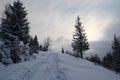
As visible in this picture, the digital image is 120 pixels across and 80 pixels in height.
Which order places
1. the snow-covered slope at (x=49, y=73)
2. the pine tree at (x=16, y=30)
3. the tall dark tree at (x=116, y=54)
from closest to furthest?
the snow-covered slope at (x=49, y=73) → the pine tree at (x=16, y=30) → the tall dark tree at (x=116, y=54)

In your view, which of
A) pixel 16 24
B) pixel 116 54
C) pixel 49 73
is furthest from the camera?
pixel 116 54

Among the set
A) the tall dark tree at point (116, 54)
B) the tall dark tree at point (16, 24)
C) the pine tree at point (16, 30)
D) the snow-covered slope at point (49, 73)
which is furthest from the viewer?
the tall dark tree at point (116, 54)

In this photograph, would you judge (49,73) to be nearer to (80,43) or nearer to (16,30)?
(16,30)

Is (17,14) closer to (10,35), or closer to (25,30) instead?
(25,30)

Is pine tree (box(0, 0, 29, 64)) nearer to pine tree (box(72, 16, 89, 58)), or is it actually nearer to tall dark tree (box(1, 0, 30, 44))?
tall dark tree (box(1, 0, 30, 44))

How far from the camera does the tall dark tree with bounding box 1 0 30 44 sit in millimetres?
28231

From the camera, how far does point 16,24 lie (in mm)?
29234

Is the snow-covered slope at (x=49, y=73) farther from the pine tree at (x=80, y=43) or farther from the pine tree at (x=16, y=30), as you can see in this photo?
the pine tree at (x=80, y=43)

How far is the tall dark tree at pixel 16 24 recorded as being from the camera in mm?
28231

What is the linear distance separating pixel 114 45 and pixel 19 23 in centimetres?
2686

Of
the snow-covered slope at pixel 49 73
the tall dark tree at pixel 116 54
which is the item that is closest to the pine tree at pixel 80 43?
the tall dark tree at pixel 116 54

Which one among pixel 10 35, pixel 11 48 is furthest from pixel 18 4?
pixel 11 48

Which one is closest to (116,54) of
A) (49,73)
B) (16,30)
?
(16,30)

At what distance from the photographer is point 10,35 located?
90.0ft
